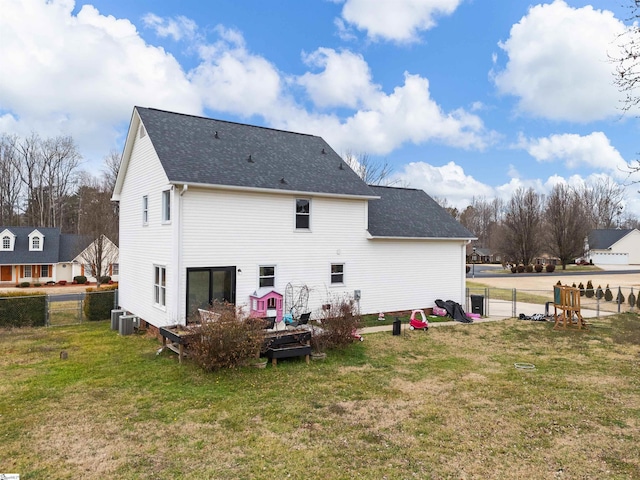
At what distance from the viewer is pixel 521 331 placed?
48.5 feet

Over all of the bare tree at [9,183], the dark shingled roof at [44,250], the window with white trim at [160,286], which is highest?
the bare tree at [9,183]

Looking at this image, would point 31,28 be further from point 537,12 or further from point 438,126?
point 438,126

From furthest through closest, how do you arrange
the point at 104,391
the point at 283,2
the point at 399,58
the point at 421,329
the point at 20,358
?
the point at 399,58 → the point at 283,2 → the point at 421,329 → the point at 20,358 → the point at 104,391

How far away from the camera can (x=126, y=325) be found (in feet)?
46.3

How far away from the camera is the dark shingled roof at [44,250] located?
36250 mm

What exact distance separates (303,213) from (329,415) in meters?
8.82

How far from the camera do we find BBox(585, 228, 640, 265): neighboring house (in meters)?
65.7

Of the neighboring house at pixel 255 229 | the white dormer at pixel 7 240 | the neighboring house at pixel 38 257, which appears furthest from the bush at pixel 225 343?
the white dormer at pixel 7 240

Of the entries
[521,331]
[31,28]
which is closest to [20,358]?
[31,28]

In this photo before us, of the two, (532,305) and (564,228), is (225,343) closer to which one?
(532,305)

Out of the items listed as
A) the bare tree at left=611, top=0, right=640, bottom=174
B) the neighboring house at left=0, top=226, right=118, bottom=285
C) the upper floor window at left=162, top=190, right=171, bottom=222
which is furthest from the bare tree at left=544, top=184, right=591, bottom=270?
the upper floor window at left=162, top=190, right=171, bottom=222

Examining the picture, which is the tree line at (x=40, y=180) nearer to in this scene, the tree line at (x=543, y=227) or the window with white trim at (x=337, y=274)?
the window with white trim at (x=337, y=274)

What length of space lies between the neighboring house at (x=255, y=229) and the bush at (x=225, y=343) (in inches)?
138

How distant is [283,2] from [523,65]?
35.2ft
